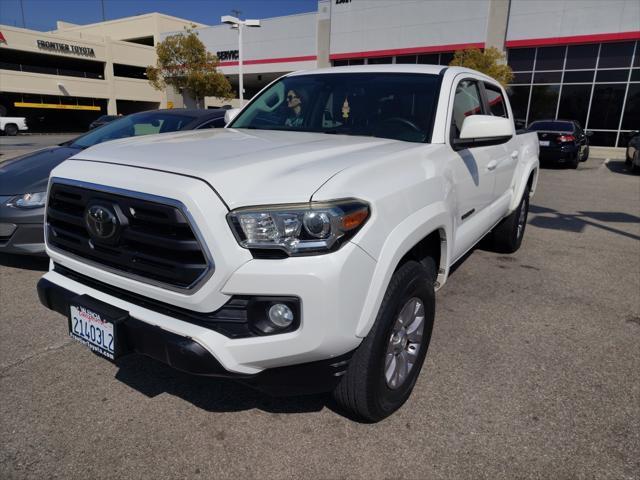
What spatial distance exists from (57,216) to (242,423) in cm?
142

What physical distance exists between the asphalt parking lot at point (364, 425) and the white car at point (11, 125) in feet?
109

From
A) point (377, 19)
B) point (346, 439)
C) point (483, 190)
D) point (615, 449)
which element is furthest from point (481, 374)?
point (377, 19)

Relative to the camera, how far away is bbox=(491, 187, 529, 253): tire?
16.7ft

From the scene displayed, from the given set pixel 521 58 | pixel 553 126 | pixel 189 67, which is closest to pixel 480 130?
pixel 553 126

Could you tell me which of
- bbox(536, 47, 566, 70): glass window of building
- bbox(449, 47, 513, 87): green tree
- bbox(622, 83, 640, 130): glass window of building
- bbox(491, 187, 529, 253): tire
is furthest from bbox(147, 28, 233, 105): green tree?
bbox(491, 187, 529, 253): tire

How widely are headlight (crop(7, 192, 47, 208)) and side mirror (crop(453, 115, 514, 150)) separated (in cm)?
353

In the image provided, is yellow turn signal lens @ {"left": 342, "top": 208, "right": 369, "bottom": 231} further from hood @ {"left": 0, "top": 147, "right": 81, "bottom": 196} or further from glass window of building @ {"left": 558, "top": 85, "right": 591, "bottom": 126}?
glass window of building @ {"left": 558, "top": 85, "right": 591, "bottom": 126}

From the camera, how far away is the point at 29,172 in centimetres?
443

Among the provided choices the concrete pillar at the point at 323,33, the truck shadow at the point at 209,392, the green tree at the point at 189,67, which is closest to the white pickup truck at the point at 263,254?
the truck shadow at the point at 209,392

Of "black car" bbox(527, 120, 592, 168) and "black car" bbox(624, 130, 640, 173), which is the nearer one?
"black car" bbox(624, 130, 640, 173)

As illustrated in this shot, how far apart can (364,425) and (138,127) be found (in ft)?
14.6

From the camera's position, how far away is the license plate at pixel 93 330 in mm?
2119

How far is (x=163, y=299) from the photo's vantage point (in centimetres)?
197

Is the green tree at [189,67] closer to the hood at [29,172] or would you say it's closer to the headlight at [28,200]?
the hood at [29,172]
